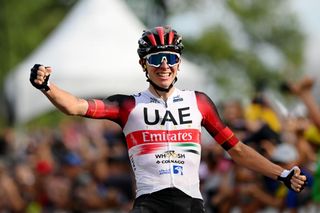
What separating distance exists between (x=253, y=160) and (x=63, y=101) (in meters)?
1.83

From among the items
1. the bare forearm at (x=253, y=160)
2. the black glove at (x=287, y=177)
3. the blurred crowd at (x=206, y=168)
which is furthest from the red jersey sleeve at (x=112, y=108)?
the blurred crowd at (x=206, y=168)

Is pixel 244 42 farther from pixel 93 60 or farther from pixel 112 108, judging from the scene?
pixel 112 108

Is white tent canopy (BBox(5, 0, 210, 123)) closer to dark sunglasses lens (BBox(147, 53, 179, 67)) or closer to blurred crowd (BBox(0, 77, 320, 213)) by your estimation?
blurred crowd (BBox(0, 77, 320, 213))

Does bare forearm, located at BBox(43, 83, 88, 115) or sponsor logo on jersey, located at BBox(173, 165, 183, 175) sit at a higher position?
bare forearm, located at BBox(43, 83, 88, 115)

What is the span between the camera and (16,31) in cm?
6012

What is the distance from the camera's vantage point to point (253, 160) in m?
9.22

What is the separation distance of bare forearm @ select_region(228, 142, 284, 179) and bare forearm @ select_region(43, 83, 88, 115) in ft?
4.92

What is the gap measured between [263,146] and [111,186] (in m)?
5.31

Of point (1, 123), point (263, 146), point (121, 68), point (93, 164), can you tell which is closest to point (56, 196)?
point (93, 164)

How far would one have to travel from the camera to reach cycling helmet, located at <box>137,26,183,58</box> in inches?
356

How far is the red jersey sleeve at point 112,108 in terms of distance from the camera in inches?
348

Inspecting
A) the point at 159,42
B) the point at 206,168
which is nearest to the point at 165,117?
the point at 159,42

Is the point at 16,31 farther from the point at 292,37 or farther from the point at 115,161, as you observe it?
the point at 115,161

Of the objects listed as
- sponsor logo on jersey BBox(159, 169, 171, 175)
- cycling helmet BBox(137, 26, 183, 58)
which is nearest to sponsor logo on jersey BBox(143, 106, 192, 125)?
sponsor logo on jersey BBox(159, 169, 171, 175)
